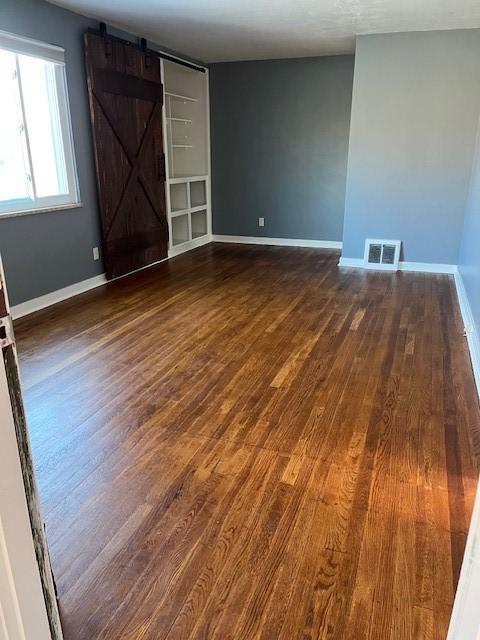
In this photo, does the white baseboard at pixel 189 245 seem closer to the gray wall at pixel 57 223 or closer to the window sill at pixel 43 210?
the gray wall at pixel 57 223

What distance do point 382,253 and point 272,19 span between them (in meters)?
2.68

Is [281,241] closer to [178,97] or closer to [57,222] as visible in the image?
[178,97]

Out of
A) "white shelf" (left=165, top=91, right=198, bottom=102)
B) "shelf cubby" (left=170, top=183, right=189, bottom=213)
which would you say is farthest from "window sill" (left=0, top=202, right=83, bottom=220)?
"white shelf" (left=165, top=91, right=198, bottom=102)

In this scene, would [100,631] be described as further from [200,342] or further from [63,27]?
[63,27]

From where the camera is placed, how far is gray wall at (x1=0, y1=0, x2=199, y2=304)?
3.82 meters

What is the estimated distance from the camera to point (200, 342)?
11.4 ft

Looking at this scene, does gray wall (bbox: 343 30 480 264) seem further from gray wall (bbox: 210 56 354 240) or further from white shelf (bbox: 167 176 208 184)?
white shelf (bbox: 167 176 208 184)

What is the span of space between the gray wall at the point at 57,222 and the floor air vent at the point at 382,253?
10.0ft

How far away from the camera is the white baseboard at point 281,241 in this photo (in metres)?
6.86

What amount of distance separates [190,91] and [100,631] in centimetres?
672

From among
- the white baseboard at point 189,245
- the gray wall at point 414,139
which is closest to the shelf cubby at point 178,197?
the white baseboard at point 189,245

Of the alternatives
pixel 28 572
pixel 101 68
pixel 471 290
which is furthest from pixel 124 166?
pixel 28 572

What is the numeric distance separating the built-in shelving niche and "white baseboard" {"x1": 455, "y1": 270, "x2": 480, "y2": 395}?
3.62 metres

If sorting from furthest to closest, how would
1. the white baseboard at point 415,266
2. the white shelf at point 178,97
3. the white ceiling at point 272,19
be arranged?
the white shelf at point 178,97, the white baseboard at point 415,266, the white ceiling at point 272,19
